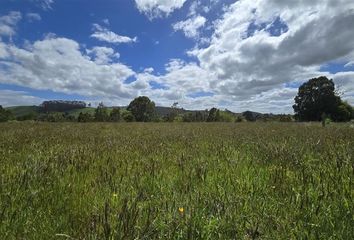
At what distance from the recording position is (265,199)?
9.56 feet

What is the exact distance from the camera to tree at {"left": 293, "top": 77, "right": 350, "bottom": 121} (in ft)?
192

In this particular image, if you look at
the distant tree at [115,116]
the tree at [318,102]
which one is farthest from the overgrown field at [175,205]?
the tree at [318,102]

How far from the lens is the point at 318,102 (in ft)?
195

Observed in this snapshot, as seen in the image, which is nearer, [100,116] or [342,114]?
[342,114]

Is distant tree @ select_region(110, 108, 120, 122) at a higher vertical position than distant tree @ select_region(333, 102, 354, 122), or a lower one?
lower

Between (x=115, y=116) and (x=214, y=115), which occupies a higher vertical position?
(x=214, y=115)

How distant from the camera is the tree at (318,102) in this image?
58.5m

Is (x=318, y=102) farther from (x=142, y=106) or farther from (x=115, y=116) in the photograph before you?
(x=142, y=106)

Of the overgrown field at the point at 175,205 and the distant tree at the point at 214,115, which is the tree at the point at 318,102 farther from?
the overgrown field at the point at 175,205

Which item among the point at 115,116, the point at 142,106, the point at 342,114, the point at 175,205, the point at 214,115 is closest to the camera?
the point at 175,205

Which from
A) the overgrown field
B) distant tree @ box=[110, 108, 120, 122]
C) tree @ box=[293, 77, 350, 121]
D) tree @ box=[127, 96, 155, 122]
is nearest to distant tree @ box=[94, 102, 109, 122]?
distant tree @ box=[110, 108, 120, 122]

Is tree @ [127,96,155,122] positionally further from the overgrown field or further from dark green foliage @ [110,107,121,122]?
the overgrown field

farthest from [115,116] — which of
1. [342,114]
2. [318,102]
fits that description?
[342,114]

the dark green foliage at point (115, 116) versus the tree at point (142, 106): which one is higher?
the tree at point (142, 106)
